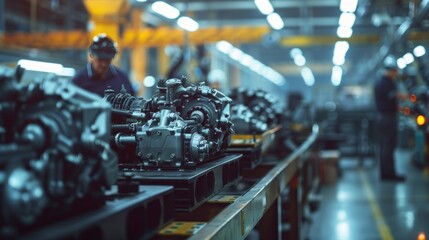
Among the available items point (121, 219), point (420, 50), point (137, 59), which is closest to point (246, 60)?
point (137, 59)

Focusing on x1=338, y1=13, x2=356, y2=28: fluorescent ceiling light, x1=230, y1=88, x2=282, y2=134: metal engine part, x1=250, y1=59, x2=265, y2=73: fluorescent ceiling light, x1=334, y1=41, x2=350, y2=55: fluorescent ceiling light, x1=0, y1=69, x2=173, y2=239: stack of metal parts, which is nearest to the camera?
x1=0, y1=69, x2=173, y2=239: stack of metal parts

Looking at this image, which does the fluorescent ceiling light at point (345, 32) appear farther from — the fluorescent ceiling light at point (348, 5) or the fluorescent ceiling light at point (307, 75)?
the fluorescent ceiling light at point (307, 75)

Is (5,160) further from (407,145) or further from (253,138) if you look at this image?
(407,145)

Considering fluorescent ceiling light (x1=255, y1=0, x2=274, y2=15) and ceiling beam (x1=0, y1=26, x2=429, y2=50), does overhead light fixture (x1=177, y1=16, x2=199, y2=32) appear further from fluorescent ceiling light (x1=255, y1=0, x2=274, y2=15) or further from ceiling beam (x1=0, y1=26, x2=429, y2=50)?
fluorescent ceiling light (x1=255, y1=0, x2=274, y2=15)

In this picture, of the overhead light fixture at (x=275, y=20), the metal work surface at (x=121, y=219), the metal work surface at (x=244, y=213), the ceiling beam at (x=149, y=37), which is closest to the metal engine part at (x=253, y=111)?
the metal work surface at (x=244, y=213)

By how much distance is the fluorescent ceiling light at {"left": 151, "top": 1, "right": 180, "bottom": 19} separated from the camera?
13394 mm

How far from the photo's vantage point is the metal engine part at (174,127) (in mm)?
2662

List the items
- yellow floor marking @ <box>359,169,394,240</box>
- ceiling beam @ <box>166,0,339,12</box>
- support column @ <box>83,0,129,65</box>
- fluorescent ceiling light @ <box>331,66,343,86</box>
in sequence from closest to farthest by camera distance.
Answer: yellow floor marking @ <box>359,169,394,240</box> < support column @ <box>83,0,129,65</box> < ceiling beam @ <box>166,0,339,12</box> < fluorescent ceiling light @ <box>331,66,343,86</box>

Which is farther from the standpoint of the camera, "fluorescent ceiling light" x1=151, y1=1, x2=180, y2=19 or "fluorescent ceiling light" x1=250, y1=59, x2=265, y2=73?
"fluorescent ceiling light" x1=250, y1=59, x2=265, y2=73

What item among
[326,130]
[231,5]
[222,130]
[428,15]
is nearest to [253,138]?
[222,130]

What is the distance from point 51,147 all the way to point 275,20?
57.2ft

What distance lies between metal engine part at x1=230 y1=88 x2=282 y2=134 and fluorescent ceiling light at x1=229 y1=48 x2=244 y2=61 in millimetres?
19809

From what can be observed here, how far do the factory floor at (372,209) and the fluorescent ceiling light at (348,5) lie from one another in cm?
448

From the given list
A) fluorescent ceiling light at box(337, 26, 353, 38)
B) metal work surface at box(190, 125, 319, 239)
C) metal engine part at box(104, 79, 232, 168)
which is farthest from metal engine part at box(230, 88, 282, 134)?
fluorescent ceiling light at box(337, 26, 353, 38)
